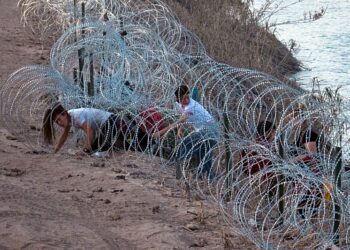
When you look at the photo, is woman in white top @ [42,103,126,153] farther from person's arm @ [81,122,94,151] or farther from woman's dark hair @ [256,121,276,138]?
woman's dark hair @ [256,121,276,138]

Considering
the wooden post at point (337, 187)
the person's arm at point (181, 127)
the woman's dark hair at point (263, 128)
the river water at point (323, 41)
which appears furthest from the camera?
the river water at point (323, 41)

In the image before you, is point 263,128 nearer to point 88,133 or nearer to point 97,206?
point 97,206

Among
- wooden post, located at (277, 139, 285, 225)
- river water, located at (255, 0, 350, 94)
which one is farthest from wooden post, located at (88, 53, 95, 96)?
river water, located at (255, 0, 350, 94)

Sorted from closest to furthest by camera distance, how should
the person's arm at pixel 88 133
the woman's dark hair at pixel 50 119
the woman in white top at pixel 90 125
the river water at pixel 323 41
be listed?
the woman's dark hair at pixel 50 119, the woman in white top at pixel 90 125, the person's arm at pixel 88 133, the river water at pixel 323 41

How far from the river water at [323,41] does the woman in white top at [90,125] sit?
829 centimetres

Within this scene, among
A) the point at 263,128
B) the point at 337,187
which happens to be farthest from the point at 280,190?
the point at 263,128

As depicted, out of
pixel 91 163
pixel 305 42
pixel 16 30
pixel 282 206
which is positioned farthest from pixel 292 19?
pixel 282 206

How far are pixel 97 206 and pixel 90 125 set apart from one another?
5.89ft

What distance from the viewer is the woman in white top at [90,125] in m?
9.58

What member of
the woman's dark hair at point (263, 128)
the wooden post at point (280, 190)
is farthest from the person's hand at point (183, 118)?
the wooden post at point (280, 190)

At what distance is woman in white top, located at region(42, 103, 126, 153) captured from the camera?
377 inches

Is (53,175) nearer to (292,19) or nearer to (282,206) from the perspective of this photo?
(282,206)

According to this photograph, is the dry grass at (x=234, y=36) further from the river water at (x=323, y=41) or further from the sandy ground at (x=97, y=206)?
the sandy ground at (x=97, y=206)

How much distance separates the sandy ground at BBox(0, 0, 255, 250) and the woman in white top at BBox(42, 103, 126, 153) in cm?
18
